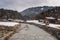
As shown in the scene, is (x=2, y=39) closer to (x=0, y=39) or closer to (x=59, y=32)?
(x=0, y=39)

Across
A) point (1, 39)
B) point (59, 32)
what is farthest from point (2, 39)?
point (59, 32)

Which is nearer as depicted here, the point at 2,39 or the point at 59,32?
the point at 2,39

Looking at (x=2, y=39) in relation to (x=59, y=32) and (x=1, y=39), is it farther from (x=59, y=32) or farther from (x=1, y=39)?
(x=59, y=32)

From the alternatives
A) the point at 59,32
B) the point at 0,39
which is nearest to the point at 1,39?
the point at 0,39

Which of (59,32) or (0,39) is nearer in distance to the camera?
(0,39)

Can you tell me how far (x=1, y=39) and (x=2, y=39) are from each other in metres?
0.06

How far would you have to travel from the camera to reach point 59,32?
12234 millimetres

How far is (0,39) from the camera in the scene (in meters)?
8.53

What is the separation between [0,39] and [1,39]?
2.4 inches

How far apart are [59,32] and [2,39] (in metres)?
5.57

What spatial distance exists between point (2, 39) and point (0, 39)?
4.7 inches

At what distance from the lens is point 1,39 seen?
8.55 m

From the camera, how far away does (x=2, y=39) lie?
28.1ft

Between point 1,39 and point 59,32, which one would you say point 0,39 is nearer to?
point 1,39
